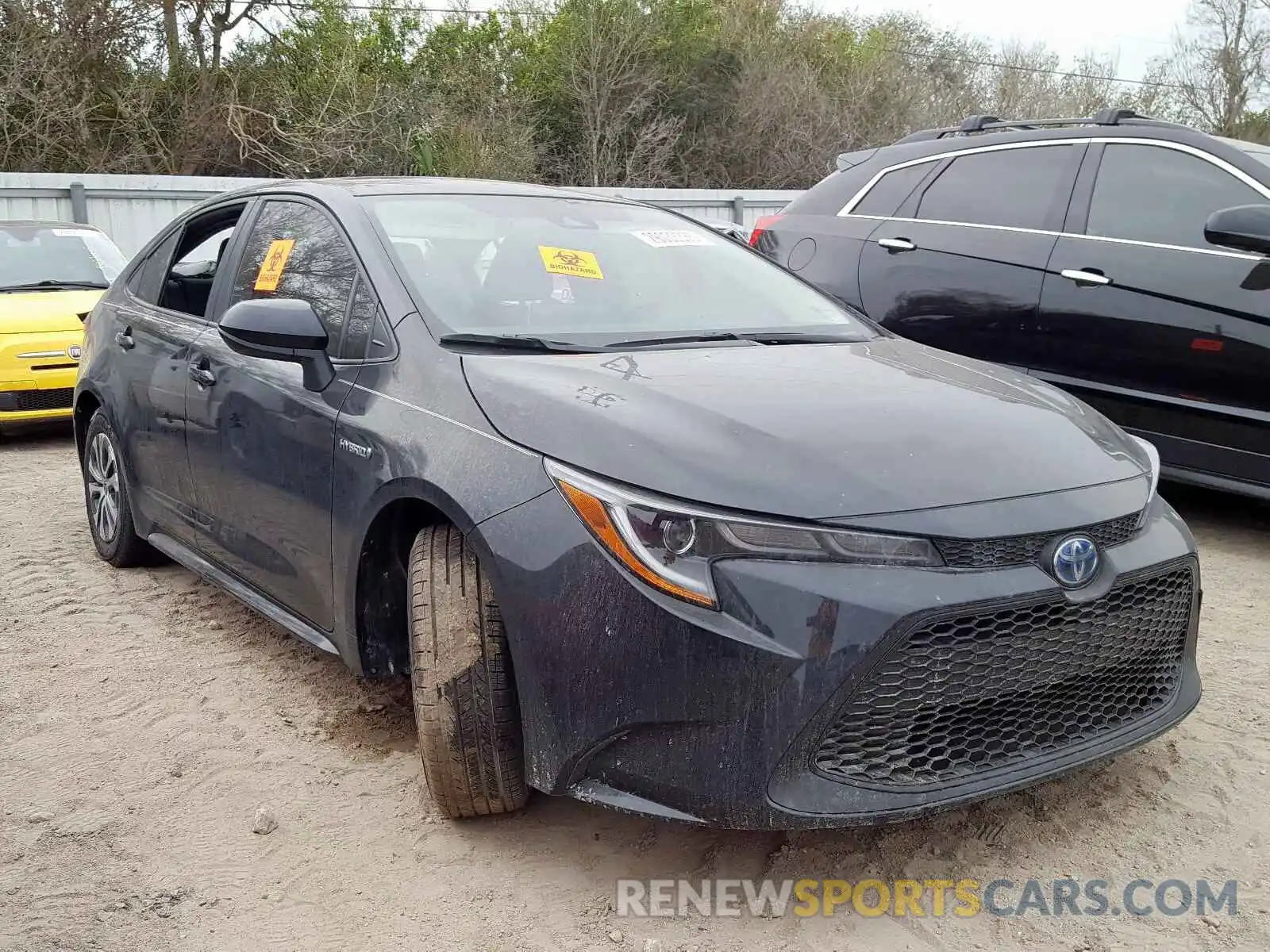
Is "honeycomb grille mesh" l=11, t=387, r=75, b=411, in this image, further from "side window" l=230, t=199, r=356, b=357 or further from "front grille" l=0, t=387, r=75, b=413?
"side window" l=230, t=199, r=356, b=357

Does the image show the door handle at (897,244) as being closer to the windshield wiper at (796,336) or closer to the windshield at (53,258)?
the windshield wiper at (796,336)

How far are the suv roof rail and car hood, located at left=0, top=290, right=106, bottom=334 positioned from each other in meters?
5.45

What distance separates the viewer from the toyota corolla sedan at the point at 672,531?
212 centimetres

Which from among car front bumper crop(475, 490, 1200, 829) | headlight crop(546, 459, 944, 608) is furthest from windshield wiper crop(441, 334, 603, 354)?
headlight crop(546, 459, 944, 608)

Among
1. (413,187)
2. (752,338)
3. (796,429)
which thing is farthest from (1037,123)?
(796,429)

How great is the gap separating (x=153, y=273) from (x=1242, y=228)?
13.4ft

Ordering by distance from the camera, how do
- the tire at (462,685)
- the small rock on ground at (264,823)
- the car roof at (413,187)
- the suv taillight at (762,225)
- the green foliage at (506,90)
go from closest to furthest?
the tire at (462,685) → the small rock on ground at (264,823) → the car roof at (413,187) → the suv taillight at (762,225) → the green foliage at (506,90)

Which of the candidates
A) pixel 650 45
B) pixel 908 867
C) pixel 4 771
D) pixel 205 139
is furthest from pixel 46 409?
pixel 650 45

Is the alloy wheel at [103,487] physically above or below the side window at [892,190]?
below

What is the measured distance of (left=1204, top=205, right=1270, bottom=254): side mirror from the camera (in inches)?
164

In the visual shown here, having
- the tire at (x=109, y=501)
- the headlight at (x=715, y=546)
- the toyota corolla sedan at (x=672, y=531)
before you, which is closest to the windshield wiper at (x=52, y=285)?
the tire at (x=109, y=501)

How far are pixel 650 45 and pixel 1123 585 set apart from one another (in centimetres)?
2638

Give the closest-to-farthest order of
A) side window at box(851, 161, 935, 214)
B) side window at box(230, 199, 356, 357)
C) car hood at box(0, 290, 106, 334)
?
side window at box(230, 199, 356, 357)
side window at box(851, 161, 935, 214)
car hood at box(0, 290, 106, 334)

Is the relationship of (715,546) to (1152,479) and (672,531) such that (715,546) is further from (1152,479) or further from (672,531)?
(1152,479)
